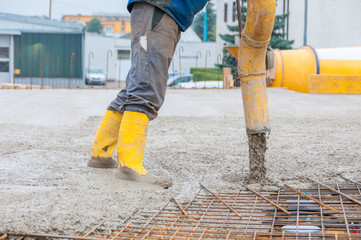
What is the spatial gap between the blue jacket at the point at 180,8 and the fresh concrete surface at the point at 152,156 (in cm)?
101

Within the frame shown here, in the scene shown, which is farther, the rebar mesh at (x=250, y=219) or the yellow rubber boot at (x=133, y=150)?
the yellow rubber boot at (x=133, y=150)

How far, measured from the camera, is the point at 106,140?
9.91 feet

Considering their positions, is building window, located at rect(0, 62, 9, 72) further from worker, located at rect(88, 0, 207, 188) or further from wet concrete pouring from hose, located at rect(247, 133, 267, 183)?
wet concrete pouring from hose, located at rect(247, 133, 267, 183)

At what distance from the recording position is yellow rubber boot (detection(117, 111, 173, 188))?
2629 millimetres

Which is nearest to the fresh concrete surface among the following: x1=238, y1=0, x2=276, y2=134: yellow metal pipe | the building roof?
x1=238, y1=0, x2=276, y2=134: yellow metal pipe

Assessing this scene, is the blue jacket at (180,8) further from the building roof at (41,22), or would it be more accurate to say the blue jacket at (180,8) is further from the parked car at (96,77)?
the parked car at (96,77)

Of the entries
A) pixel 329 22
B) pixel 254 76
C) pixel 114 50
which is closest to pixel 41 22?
pixel 114 50

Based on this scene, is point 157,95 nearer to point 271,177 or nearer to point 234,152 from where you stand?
point 271,177

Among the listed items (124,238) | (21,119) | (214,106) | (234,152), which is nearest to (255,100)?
(234,152)

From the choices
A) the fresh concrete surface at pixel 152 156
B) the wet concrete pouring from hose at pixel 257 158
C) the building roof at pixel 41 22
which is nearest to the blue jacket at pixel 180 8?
the wet concrete pouring from hose at pixel 257 158

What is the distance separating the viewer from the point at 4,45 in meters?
25.6

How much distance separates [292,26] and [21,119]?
21.4 metres

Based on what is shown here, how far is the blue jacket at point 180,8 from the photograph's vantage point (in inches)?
104

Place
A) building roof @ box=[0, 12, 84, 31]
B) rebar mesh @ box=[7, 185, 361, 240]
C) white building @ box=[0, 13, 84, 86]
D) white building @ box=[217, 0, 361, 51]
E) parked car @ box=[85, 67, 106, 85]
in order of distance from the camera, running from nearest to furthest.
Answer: rebar mesh @ box=[7, 185, 361, 240] → white building @ box=[217, 0, 361, 51] → white building @ box=[0, 13, 84, 86] → building roof @ box=[0, 12, 84, 31] → parked car @ box=[85, 67, 106, 85]
